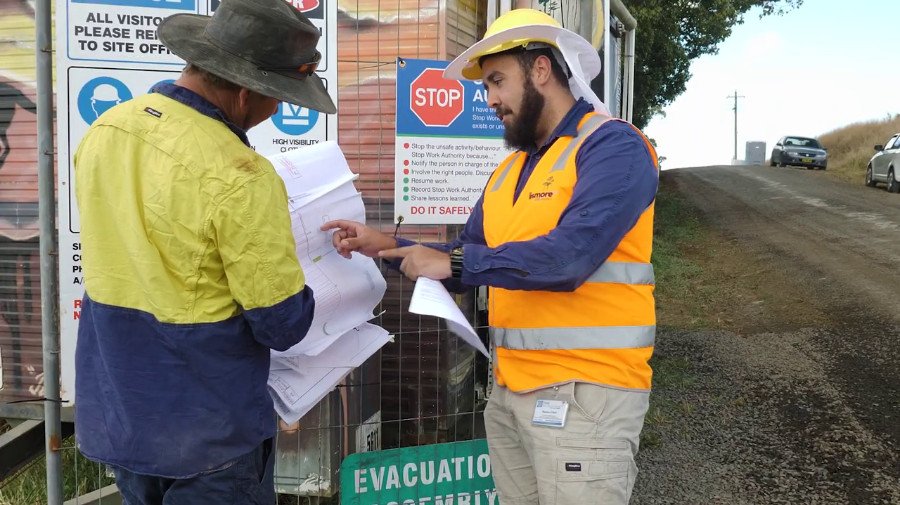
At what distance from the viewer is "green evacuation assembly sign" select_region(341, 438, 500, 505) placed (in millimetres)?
3158

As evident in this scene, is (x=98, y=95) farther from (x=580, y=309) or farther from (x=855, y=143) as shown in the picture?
(x=855, y=143)

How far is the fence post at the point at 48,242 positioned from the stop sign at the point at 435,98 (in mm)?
1528

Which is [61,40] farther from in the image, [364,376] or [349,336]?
[364,376]

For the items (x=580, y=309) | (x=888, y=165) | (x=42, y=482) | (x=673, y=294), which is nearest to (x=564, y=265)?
(x=580, y=309)

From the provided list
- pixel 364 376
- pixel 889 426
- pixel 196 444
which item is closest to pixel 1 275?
pixel 364 376

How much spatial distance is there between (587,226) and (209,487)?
1.22 metres

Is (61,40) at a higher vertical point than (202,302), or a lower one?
higher

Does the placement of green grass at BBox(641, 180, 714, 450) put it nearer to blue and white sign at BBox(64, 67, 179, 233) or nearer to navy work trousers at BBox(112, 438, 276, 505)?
navy work trousers at BBox(112, 438, 276, 505)

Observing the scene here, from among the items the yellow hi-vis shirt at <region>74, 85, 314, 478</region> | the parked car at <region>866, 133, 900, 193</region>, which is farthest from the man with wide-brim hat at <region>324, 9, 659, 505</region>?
the parked car at <region>866, 133, 900, 193</region>

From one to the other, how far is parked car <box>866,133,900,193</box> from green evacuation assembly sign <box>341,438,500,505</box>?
18.2 meters

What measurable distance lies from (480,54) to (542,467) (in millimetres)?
1365

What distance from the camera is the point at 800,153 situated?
90.6 feet

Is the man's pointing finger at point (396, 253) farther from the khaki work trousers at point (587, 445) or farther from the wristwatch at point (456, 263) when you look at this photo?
the khaki work trousers at point (587, 445)

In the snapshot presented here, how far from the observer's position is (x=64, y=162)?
296cm
